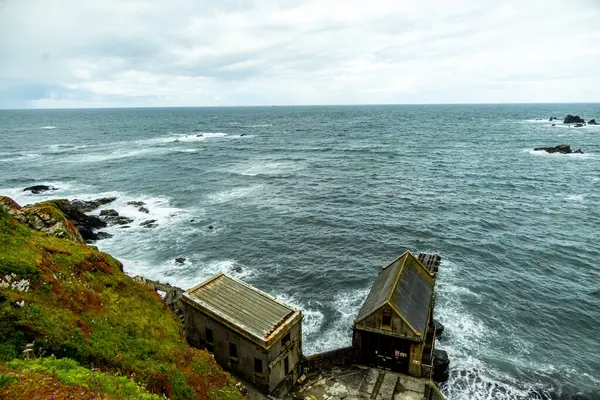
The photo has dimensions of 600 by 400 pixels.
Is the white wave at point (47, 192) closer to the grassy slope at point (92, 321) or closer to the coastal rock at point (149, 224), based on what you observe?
the coastal rock at point (149, 224)

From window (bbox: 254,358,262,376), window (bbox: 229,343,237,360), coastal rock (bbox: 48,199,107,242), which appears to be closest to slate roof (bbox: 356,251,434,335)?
window (bbox: 254,358,262,376)

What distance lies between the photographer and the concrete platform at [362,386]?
24000 millimetres

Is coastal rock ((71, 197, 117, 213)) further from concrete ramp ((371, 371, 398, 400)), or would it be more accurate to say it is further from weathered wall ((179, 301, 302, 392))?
concrete ramp ((371, 371, 398, 400))

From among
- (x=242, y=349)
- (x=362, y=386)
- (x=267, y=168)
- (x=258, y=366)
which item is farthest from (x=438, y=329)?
(x=267, y=168)

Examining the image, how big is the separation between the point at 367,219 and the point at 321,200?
1257cm

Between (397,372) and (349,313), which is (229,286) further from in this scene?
(349,313)

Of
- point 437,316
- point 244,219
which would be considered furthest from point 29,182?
point 437,316

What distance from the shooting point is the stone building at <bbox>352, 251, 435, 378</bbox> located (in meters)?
25.9

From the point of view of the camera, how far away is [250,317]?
2306 centimetres

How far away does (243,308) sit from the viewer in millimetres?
23719

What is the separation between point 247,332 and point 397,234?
130ft

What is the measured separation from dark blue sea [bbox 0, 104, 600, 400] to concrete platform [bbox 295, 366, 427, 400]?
643cm

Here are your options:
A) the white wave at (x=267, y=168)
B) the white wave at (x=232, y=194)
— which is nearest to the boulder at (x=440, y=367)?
the white wave at (x=232, y=194)

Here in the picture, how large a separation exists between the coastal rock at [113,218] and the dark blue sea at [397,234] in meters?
1.86
